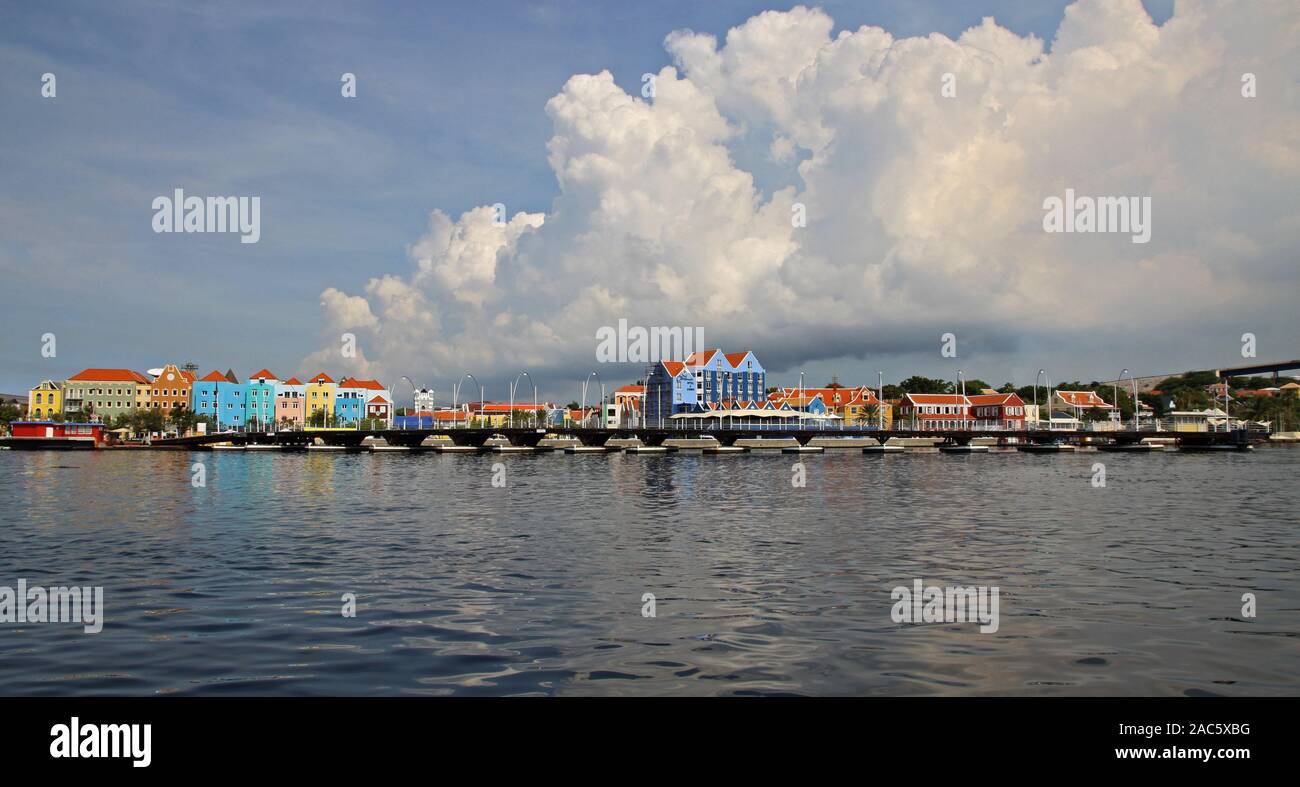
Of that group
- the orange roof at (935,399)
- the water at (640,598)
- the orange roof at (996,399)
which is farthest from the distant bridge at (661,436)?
the water at (640,598)

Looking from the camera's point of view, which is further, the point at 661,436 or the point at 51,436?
the point at 51,436

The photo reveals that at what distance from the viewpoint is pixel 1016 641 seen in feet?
45.8

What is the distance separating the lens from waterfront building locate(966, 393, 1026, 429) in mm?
181625

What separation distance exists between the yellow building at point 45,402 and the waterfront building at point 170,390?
19515 millimetres

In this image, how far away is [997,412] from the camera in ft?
603

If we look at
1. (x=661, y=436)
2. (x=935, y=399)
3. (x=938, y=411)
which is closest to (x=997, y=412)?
(x=938, y=411)

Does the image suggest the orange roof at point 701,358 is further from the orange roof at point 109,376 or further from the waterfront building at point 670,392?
the orange roof at point 109,376

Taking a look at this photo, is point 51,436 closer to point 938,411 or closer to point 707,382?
point 707,382

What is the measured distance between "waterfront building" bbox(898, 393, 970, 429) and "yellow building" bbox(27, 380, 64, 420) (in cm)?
19431

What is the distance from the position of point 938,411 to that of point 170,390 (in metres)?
179

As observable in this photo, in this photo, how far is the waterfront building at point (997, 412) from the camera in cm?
18162
